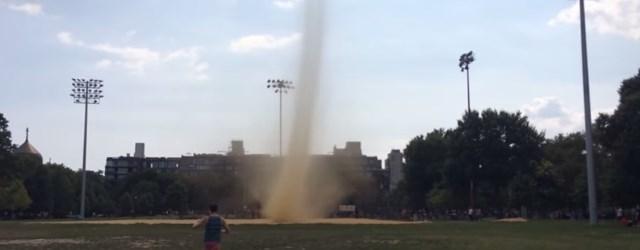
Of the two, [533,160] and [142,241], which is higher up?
[533,160]

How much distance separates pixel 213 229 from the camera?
19.9 meters

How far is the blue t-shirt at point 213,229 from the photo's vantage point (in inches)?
782

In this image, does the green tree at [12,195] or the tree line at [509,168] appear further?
the green tree at [12,195]

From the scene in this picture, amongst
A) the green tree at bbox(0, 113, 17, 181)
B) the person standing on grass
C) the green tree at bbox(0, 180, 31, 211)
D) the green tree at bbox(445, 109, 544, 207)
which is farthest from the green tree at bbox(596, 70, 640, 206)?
the green tree at bbox(0, 180, 31, 211)

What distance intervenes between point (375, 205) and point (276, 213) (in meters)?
70.8

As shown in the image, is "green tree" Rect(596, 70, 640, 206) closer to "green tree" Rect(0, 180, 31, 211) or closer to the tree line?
the tree line

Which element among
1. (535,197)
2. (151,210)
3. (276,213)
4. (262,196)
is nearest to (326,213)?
(262,196)

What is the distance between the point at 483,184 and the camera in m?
100

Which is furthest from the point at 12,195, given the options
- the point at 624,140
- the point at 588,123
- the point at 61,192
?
the point at 588,123

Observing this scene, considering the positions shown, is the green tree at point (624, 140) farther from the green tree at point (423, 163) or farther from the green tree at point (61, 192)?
the green tree at point (61, 192)

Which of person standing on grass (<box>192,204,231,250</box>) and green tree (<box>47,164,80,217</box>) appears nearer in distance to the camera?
person standing on grass (<box>192,204,231,250</box>)

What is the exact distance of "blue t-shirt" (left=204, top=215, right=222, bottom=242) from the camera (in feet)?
65.2

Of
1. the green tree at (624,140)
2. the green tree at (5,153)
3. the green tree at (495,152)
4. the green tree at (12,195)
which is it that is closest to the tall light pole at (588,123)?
the green tree at (624,140)

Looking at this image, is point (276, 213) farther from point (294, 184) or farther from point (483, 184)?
point (483, 184)
